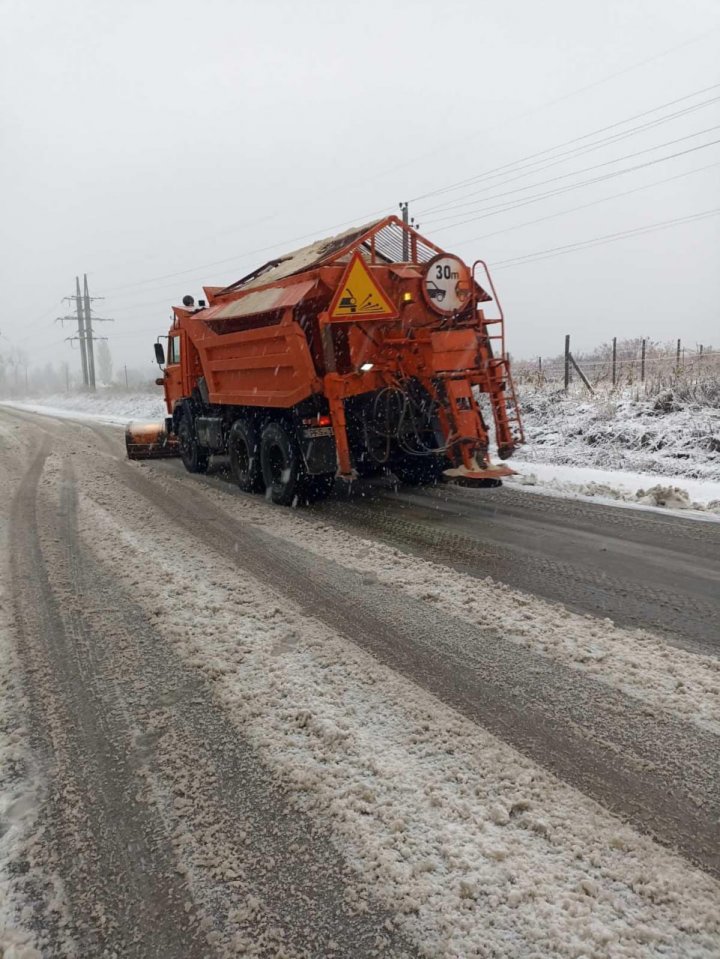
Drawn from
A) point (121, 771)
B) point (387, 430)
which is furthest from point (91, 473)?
point (121, 771)

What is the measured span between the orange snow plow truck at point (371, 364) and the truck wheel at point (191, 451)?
2553 millimetres

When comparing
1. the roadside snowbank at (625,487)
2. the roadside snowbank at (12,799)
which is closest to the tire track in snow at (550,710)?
the roadside snowbank at (12,799)

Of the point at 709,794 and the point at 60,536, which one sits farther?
the point at 60,536

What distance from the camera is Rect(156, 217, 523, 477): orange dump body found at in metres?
6.80

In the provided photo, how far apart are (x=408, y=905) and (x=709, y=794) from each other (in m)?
1.19

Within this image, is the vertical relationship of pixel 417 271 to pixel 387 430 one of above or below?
above

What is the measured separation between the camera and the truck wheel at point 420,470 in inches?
323

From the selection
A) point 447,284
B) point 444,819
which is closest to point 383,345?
point 447,284

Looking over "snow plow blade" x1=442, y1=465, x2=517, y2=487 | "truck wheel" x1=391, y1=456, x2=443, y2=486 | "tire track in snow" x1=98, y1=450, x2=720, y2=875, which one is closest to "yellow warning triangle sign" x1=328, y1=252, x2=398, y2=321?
"snow plow blade" x1=442, y1=465, x2=517, y2=487

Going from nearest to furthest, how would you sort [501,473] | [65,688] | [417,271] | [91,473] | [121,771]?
[121,771] < [65,688] < [501,473] < [417,271] < [91,473]

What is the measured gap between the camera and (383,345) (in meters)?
7.04

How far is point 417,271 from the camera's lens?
741 centimetres

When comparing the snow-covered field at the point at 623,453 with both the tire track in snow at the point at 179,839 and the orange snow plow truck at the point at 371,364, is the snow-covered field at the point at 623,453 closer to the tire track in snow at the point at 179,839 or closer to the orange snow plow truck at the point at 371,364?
the orange snow plow truck at the point at 371,364

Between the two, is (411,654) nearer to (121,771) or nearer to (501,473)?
(121,771)
